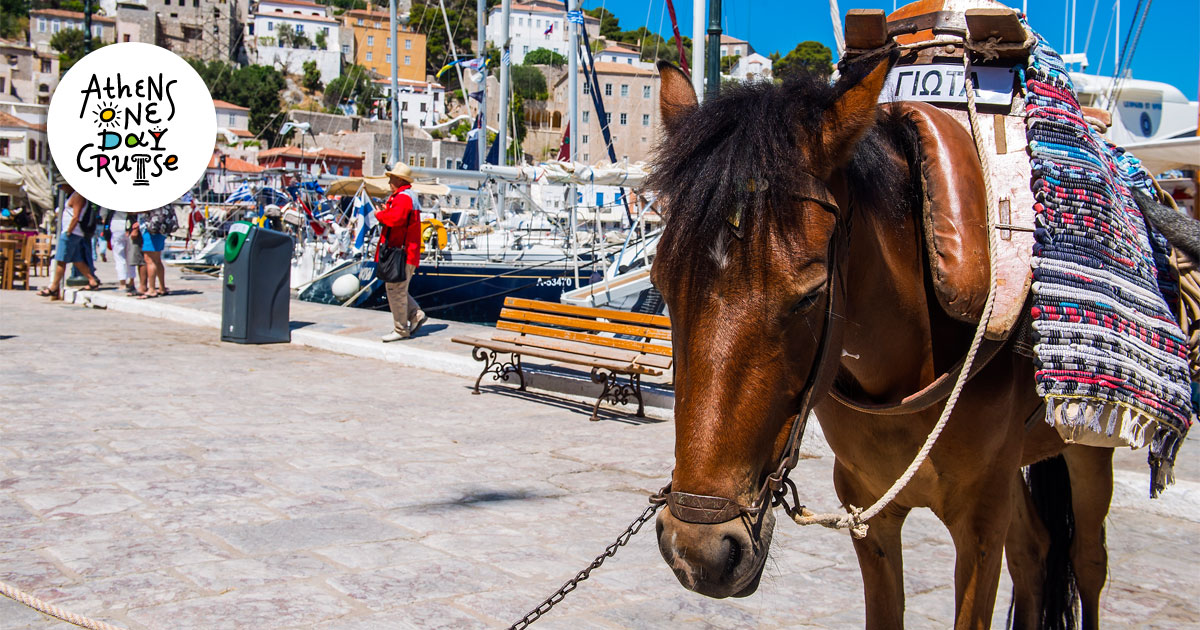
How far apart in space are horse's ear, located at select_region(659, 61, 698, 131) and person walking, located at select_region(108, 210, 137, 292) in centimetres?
1670

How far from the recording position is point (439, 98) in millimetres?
126500

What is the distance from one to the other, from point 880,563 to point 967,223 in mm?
1080

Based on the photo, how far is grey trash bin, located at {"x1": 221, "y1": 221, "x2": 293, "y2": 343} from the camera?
12.2 meters

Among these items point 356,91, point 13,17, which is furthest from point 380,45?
point 13,17

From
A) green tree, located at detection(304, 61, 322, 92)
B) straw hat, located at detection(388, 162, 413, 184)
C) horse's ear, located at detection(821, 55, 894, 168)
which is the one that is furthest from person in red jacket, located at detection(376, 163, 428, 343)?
green tree, located at detection(304, 61, 322, 92)

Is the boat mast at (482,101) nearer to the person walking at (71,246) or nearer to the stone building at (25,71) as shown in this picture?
the person walking at (71,246)

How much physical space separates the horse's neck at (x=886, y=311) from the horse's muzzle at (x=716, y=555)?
68 centimetres

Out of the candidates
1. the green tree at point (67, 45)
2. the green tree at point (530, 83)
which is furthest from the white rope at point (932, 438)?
the green tree at point (67, 45)

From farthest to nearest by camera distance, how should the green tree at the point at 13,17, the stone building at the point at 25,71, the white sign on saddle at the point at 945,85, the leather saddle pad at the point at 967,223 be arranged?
the green tree at the point at 13,17, the stone building at the point at 25,71, the white sign on saddle at the point at 945,85, the leather saddle pad at the point at 967,223

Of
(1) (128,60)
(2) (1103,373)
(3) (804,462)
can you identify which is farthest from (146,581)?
(1) (128,60)

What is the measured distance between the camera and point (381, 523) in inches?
197

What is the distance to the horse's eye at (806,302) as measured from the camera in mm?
1881

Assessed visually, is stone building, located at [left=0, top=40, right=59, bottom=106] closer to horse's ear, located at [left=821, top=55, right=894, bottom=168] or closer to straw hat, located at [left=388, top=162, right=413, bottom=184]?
straw hat, located at [left=388, top=162, right=413, bottom=184]

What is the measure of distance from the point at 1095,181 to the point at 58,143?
12.9m
